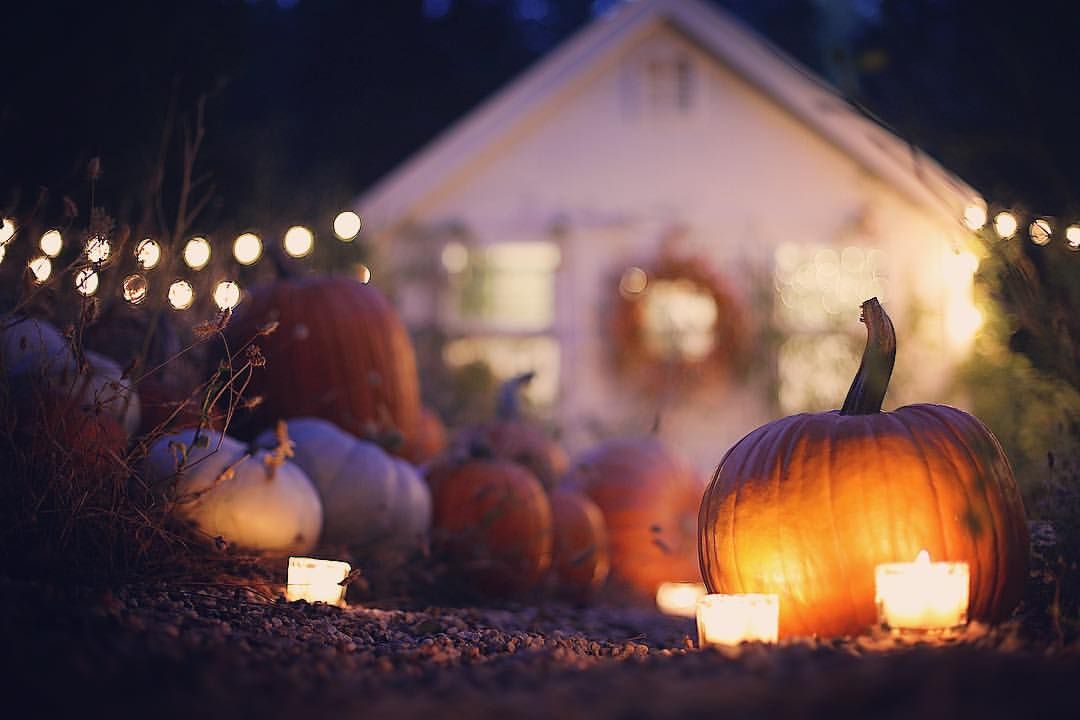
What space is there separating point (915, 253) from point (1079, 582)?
8664mm

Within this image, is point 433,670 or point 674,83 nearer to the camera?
point 433,670

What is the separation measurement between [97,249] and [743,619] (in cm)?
182

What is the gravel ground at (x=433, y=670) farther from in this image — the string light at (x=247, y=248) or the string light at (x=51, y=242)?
the string light at (x=247, y=248)

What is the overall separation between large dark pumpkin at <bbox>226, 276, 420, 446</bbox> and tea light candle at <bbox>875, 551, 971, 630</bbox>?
2597 millimetres

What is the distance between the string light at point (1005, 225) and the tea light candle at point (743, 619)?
1.28 meters

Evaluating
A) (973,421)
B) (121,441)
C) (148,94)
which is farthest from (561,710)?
(148,94)

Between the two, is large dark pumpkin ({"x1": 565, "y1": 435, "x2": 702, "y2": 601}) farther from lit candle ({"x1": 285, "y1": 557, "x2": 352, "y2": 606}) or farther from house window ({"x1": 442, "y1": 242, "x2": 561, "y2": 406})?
house window ({"x1": 442, "y1": 242, "x2": 561, "y2": 406})

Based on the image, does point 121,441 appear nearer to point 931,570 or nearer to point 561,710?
point 561,710

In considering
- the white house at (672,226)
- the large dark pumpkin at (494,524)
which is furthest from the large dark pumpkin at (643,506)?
the white house at (672,226)

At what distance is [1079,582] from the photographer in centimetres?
288

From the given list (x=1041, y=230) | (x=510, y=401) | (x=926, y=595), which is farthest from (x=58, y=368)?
(x=510, y=401)

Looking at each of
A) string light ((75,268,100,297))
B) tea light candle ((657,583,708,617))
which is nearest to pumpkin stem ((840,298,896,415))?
string light ((75,268,100,297))

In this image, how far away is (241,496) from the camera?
3.61 meters

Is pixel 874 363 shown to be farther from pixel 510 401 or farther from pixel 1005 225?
pixel 510 401
